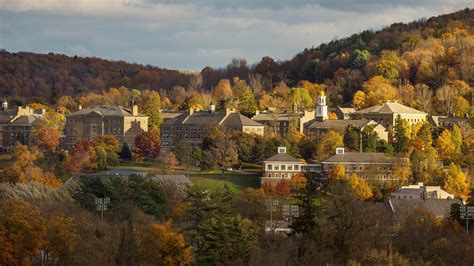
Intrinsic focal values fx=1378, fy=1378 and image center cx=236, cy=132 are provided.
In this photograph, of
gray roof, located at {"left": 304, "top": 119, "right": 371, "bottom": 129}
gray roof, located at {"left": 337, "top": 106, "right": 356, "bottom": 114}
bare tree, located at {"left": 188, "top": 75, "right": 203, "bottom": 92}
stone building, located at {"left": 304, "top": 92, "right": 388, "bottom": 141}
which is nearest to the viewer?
stone building, located at {"left": 304, "top": 92, "right": 388, "bottom": 141}

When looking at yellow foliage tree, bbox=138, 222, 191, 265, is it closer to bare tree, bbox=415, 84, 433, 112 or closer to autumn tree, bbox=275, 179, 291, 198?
autumn tree, bbox=275, 179, 291, 198

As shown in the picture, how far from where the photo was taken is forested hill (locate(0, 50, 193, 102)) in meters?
154

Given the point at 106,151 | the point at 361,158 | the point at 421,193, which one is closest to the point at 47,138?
the point at 106,151

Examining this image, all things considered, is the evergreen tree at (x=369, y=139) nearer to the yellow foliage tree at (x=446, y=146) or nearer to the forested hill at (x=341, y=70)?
the yellow foliage tree at (x=446, y=146)

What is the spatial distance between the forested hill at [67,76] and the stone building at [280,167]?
210ft

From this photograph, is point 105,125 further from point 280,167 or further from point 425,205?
point 425,205

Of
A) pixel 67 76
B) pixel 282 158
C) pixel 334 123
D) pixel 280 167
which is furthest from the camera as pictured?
pixel 67 76

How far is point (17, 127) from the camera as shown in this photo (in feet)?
344

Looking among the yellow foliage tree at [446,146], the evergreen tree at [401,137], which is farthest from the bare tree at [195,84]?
the yellow foliage tree at [446,146]

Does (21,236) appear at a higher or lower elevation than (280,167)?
lower

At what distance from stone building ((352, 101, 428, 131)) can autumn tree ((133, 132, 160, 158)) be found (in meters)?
15.1

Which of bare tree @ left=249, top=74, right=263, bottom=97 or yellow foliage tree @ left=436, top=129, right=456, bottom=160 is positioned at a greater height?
bare tree @ left=249, top=74, right=263, bottom=97

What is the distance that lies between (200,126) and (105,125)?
8254 mm

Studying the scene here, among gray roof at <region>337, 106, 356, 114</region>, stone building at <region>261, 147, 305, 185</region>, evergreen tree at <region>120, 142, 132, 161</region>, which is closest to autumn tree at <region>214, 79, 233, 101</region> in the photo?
gray roof at <region>337, 106, 356, 114</region>
